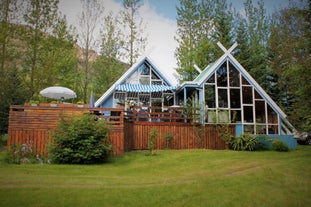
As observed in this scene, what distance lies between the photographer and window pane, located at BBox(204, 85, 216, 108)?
1647cm

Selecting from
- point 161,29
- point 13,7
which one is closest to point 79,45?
point 13,7

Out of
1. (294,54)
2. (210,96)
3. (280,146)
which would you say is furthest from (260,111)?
(294,54)

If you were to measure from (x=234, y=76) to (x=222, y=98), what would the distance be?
1.78 m

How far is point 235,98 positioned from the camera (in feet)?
54.1

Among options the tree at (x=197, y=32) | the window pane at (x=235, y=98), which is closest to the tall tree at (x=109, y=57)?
the tree at (x=197, y=32)

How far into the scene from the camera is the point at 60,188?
6.50 metres

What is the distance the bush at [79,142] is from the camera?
34.3ft

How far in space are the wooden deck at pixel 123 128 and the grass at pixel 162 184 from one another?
231 cm

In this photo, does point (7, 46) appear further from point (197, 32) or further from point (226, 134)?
point (226, 134)

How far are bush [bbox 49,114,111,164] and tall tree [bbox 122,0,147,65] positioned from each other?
16194 millimetres

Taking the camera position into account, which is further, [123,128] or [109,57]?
[109,57]

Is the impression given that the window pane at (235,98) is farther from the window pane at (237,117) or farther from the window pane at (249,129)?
the window pane at (249,129)

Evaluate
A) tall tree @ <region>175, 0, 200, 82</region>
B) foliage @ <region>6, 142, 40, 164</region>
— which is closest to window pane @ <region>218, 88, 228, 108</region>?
tall tree @ <region>175, 0, 200, 82</region>

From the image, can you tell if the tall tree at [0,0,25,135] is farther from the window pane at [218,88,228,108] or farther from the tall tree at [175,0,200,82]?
the window pane at [218,88,228,108]
